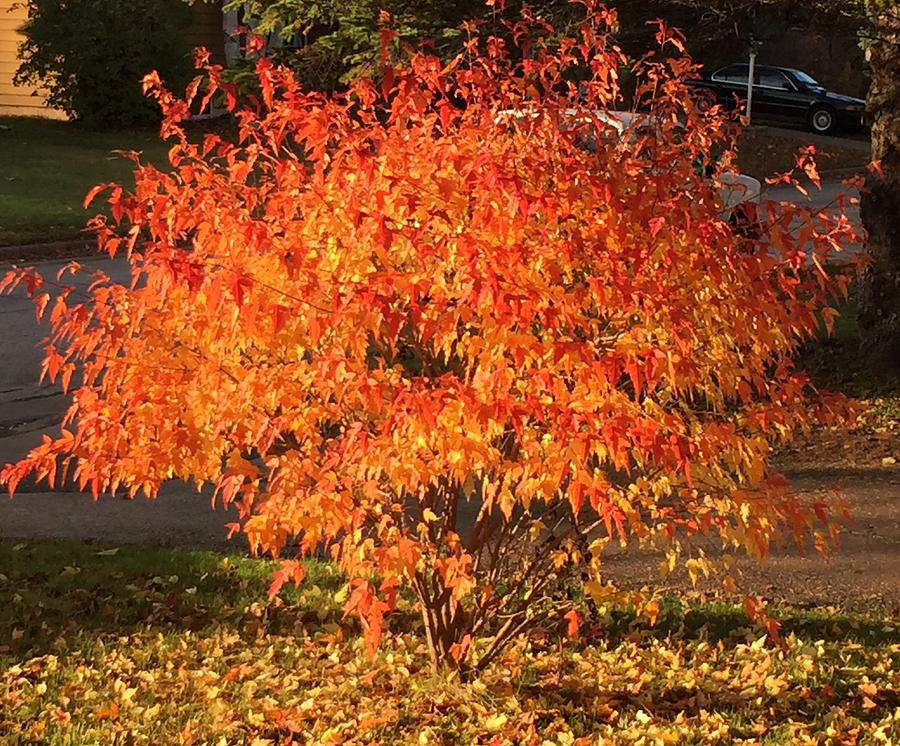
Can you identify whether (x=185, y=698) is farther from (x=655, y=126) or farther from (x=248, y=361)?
(x=655, y=126)

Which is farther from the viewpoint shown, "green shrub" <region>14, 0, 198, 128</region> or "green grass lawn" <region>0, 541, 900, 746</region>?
"green shrub" <region>14, 0, 198, 128</region>

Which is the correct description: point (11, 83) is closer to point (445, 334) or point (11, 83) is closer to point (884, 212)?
point (884, 212)

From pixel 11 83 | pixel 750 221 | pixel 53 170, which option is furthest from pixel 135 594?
pixel 11 83

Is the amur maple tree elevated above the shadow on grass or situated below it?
above

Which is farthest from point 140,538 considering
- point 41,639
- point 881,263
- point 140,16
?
point 140,16

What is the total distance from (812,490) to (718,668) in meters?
3.73

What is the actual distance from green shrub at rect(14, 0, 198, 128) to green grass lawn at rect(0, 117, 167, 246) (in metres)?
0.60

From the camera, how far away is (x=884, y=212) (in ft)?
39.3

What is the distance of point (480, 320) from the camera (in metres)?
4.66

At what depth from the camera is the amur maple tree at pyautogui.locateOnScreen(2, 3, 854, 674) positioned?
→ 4430 mm

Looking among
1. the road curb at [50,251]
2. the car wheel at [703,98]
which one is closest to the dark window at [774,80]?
the road curb at [50,251]

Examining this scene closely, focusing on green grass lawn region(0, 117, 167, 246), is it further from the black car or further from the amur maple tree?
the black car

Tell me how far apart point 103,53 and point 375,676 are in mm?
26654

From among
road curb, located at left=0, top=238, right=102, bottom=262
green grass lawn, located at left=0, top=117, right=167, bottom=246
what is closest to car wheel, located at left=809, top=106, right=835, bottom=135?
green grass lawn, located at left=0, top=117, right=167, bottom=246
